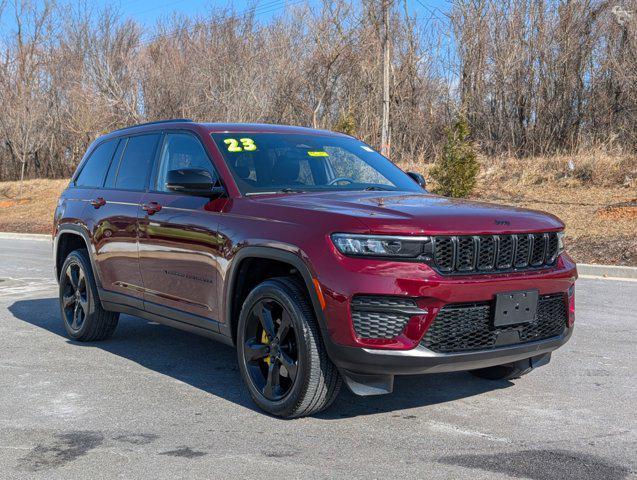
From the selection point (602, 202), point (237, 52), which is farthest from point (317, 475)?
point (237, 52)

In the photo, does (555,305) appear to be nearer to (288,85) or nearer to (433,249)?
(433,249)

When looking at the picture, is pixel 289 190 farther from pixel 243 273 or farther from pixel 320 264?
pixel 320 264

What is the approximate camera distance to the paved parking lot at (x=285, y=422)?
412cm

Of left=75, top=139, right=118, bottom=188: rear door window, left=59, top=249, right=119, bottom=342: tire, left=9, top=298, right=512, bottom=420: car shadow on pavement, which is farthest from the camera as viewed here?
left=75, top=139, right=118, bottom=188: rear door window

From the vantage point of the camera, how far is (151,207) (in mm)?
6203

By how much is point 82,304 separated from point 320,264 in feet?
11.8

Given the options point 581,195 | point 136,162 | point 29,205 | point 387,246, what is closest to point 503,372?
point 387,246

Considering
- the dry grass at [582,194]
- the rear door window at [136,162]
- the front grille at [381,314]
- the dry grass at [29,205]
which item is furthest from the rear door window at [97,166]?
the dry grass at [29,205]

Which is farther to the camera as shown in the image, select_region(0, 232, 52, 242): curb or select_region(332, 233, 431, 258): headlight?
select_region(0, 232, 52, 242): curb

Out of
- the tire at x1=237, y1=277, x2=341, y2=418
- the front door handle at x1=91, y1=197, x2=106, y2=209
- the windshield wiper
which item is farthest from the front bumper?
the front door handle at x1=91, y1=197, x2=106, y2=209

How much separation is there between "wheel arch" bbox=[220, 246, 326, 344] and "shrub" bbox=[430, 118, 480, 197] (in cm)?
1444

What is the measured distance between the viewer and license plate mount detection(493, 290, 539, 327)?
4.62 meters

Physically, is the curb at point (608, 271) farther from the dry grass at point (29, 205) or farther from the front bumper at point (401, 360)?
the dry grass at point (29, 205)

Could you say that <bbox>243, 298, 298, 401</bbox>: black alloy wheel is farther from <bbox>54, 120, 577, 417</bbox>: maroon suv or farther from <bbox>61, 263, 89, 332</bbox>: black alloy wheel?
<bbox>61, 263, 89, 332</bbox>: black alloy wheel
